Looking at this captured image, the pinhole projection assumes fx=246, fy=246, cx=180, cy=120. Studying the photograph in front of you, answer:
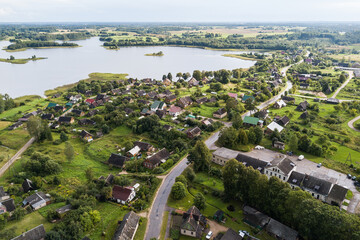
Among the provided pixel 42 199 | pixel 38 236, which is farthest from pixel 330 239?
pixel 42 199

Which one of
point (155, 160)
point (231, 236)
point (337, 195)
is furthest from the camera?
point (155, 160)

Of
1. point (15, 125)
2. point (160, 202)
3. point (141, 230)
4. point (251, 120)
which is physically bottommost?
point (15, 125)

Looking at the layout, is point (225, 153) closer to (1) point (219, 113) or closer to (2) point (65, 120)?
(1) point (219, 113)

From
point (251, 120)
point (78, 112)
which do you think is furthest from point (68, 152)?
point (251, 120)

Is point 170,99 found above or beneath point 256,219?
beneath

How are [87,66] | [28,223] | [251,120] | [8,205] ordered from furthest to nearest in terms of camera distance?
[87,66] → [251,120] → [8,205] → [28,223]

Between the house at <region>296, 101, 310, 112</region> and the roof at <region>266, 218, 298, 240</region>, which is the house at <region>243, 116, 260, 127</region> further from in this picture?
the roof at <region>266, 218, 298, 240</region>

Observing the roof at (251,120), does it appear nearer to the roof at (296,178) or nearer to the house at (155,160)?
the roof at (296,178)
